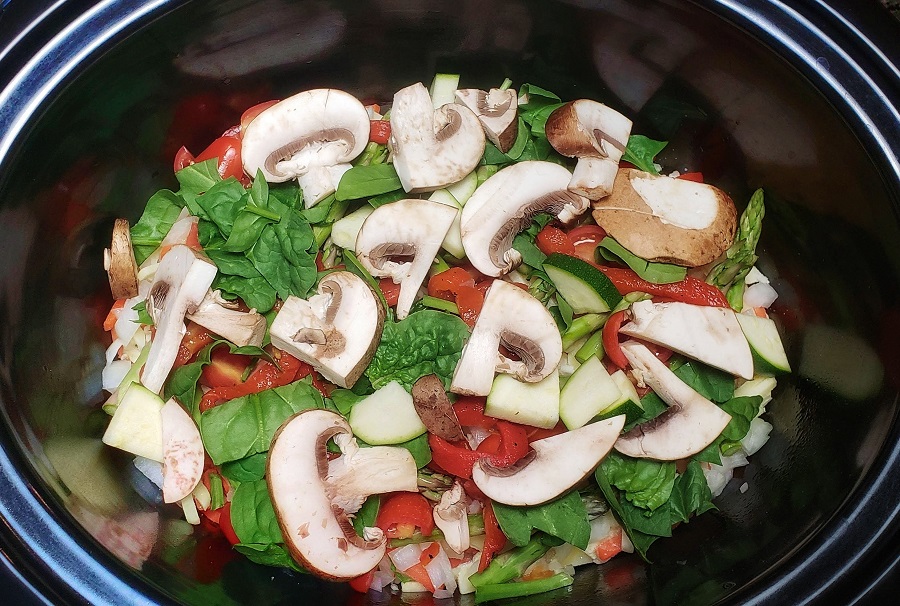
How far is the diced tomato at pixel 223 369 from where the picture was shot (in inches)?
95.7

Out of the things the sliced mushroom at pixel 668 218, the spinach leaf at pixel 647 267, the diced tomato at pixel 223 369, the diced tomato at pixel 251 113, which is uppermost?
the diced tomato at pixel 251 113

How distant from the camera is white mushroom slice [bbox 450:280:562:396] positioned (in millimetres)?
2301

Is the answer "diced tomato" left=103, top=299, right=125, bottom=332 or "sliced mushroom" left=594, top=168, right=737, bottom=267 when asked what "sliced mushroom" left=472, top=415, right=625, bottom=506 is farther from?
"diced tomato" left=103, top=299, right=125, bottom=332

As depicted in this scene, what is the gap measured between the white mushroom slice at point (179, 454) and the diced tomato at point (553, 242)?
1.41 m

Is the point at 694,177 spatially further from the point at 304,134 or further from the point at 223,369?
the point at 223,369

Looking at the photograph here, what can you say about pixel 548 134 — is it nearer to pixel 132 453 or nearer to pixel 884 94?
pixel 884 94

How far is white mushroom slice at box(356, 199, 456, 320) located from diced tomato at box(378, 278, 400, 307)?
46mm

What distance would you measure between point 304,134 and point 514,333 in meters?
1.08

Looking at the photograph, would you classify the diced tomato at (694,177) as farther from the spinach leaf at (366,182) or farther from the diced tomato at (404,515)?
the diced tomato at (404,515)

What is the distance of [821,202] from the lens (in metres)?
2.39

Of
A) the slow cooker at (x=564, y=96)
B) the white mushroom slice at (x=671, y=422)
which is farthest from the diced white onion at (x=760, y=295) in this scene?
the white mushroom slice at (x=671, y=422)

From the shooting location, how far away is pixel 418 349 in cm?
238

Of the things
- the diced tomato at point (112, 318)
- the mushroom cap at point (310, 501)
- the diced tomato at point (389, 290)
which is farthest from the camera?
the diced tomato at point (112, 318)

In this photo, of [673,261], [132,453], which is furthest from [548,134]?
[132,453]
